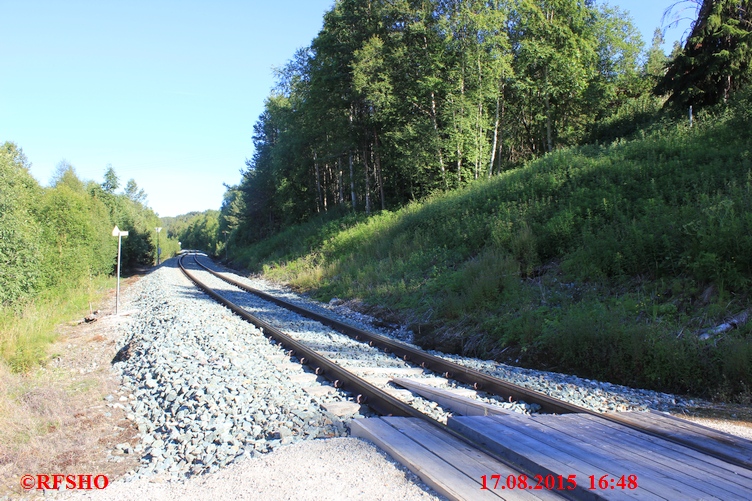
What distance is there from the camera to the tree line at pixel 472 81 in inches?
739

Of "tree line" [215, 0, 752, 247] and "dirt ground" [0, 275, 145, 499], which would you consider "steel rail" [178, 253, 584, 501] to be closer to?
"dirt ground" [0, 275, 145, 499]

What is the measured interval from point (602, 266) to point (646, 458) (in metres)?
6.49

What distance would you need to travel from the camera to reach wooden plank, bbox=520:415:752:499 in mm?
2629

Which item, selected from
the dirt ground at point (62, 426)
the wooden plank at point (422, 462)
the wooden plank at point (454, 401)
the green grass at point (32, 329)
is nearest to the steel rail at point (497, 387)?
the wooden plank at point (454, 401)

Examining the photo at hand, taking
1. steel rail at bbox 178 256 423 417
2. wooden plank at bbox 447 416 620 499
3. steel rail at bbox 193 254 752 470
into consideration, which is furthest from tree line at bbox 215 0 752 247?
wooden plank at bbox 447 416 620 499

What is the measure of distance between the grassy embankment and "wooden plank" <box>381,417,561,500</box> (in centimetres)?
380

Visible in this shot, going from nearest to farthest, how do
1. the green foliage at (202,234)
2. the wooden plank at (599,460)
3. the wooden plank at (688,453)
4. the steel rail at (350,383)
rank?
the wooden plank at (599,460) < the wooden plank at (688,453) < the steel rail at (350,383) < the green foliage at (202,234)

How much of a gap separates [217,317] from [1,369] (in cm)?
486

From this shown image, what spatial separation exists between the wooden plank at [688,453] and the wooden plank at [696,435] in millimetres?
159

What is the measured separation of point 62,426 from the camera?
4.67m

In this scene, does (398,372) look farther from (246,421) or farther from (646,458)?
(646,458)
